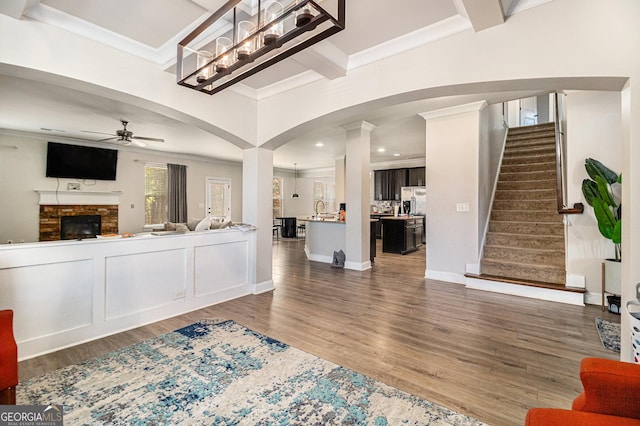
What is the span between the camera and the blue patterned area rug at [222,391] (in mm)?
1736

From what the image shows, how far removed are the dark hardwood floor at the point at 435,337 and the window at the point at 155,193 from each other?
20.1ft

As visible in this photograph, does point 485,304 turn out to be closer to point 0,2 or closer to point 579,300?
point 579,300

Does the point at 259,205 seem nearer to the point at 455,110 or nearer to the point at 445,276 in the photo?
the point at 445,276

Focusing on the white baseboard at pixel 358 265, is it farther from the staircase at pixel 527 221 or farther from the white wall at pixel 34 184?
the white wall at pixel 34 184

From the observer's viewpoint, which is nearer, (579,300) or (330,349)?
(330,349)

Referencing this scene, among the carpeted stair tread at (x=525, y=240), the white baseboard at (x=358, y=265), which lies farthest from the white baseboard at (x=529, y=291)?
the white baseboard at (x=358, y=265)

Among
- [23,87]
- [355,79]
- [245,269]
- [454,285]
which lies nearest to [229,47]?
[355,79]

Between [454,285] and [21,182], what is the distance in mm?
9102

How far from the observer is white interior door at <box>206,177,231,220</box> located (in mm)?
10000

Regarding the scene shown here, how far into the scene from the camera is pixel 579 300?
3701 millimetres

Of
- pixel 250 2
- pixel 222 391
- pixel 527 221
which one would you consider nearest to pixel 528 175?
pixel 527 221

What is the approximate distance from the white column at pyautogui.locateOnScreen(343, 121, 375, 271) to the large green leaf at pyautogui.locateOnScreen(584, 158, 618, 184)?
335 centimetres

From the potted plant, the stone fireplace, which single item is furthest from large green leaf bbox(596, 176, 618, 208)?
the stone fireplace

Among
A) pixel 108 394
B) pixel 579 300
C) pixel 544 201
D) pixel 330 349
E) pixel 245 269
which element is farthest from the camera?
pixel 544 201
